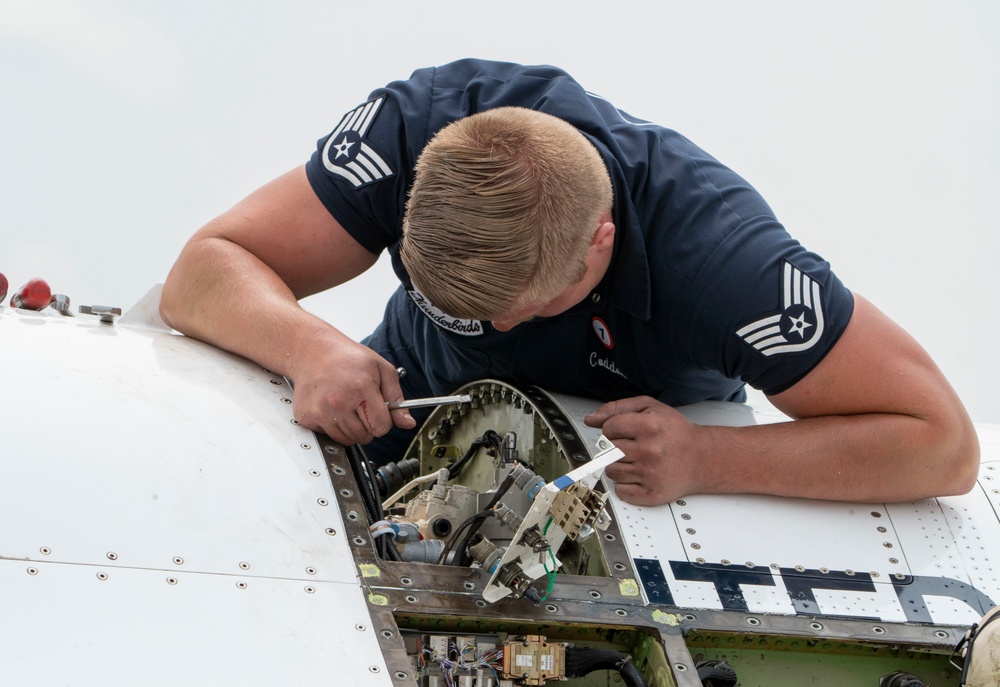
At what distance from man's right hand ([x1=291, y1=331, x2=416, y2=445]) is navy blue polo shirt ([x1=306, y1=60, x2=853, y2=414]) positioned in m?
0.54

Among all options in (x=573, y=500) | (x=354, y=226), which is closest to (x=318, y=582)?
(x=573, y=500)

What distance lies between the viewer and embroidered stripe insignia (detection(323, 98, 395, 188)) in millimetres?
2967

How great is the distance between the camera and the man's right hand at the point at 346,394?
2.60m

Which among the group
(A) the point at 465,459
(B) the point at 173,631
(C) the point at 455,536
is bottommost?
(A) the point at 465,459

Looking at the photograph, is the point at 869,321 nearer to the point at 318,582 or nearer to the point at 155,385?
the point at 318,582

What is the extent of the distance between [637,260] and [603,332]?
336 mm

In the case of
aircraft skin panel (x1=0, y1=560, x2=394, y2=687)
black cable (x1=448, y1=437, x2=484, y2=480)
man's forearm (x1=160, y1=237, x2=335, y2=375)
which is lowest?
black cable (x1=448, y1=437, x2=484, y2=480)

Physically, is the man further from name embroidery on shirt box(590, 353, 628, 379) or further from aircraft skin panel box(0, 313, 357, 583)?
aircraft skin panel box(0, 313, 357, 583)

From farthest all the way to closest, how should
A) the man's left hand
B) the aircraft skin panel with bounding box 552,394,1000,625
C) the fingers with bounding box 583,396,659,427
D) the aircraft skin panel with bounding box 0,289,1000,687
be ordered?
the fingers with bounding box 583,396,659,427
the man's left hand
the aircraft skin panel with bounding box 552,394,1000,625
the aircraft skin panel with bounding box 0,289,1000,687

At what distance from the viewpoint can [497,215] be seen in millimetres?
2348

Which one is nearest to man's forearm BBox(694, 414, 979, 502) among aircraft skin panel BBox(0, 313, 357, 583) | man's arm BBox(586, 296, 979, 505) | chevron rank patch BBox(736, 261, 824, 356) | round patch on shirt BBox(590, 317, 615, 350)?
man's arm BBox(586, 296, 979, 505)

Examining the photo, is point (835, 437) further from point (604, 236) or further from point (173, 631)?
point (173, 631)

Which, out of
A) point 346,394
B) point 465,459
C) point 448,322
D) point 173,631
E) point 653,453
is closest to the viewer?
point 173,631

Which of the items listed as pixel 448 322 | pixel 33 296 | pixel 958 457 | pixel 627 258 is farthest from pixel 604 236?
pixel 33 296
